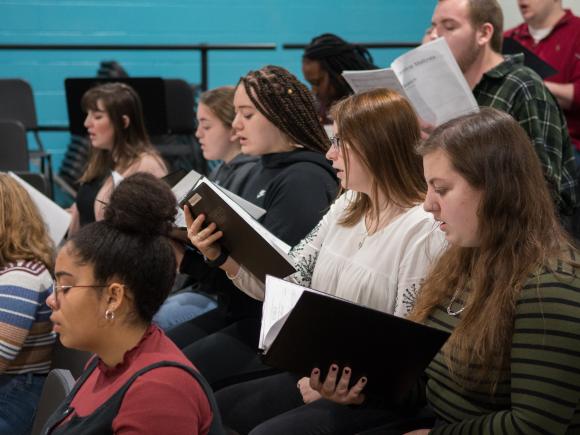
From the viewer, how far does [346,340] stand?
6.27 ft

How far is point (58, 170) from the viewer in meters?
7.23

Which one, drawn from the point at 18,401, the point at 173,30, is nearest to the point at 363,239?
the point at 18,401

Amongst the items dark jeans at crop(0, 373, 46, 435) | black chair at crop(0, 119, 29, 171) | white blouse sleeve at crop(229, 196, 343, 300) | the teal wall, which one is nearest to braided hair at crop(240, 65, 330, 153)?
white blouse sleeve at crop(229, 196, 343, 300)

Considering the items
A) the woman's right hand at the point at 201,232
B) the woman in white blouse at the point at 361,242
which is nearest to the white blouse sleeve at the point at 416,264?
the woman in white blouse at the point at 361,242

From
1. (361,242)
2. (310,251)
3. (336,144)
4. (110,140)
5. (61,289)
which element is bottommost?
(110,140)

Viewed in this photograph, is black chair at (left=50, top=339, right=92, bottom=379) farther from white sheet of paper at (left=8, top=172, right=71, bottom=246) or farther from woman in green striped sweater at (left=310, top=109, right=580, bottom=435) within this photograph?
white sheet of paper at (left=8, top=172, right=71, bottom=246)

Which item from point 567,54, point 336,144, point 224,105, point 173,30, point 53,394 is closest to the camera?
point 53,394

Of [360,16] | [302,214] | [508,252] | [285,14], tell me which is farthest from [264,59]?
[508,252]

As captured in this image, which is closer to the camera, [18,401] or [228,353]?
[18,401]

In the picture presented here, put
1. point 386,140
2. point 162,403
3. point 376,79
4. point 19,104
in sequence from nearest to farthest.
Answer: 1. point 162,403
2. point 386,140
3. point 376,79
4. point 19,104

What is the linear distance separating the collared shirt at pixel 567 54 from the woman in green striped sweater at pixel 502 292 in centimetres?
231

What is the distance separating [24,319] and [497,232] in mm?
1419

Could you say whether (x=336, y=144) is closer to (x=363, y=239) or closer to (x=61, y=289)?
(x=363, y=239)

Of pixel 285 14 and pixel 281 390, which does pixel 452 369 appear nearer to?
pixel 281 390
